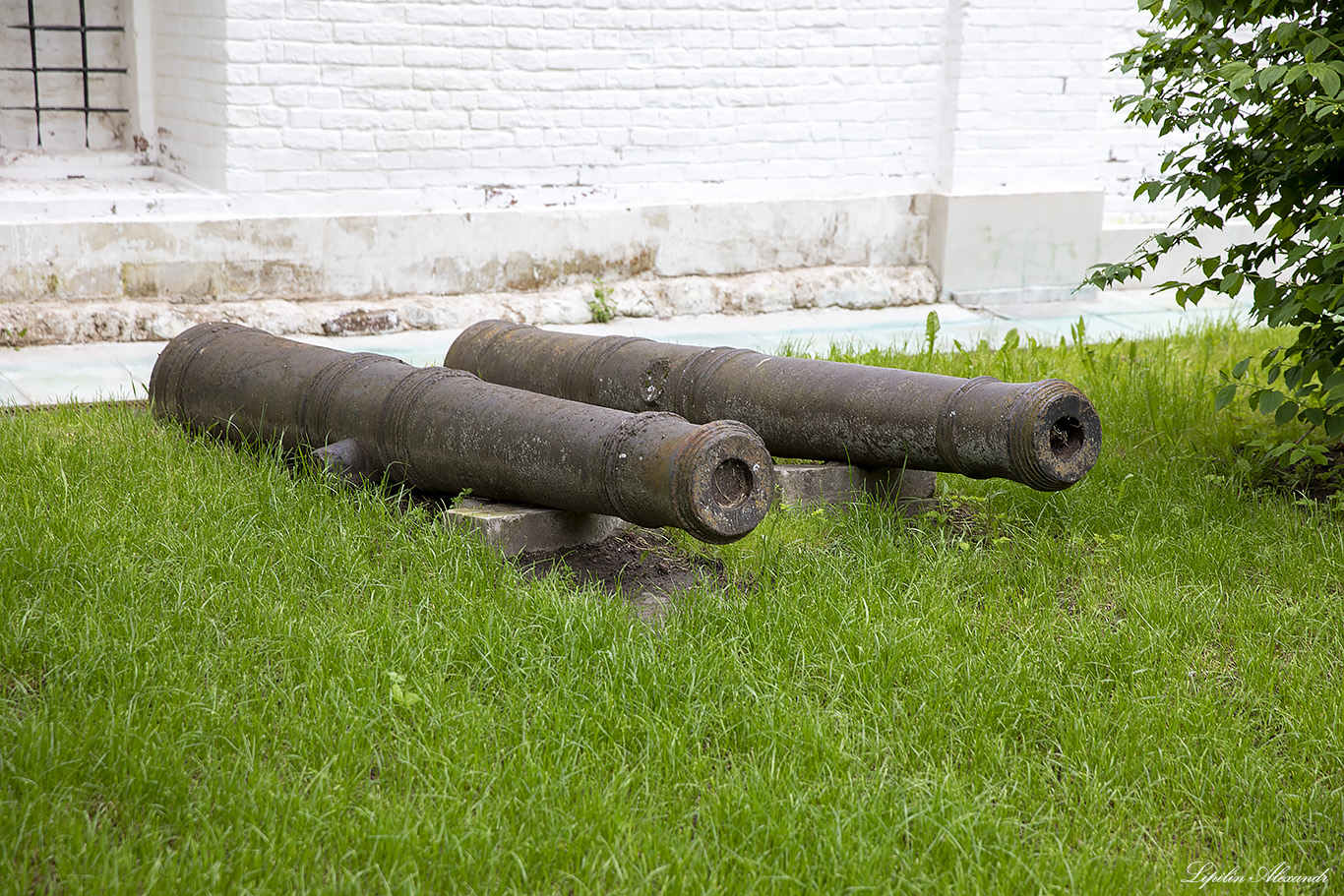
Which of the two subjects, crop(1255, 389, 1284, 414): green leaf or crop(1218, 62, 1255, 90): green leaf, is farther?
crop(1255, 389, 1284, 414): green leaf

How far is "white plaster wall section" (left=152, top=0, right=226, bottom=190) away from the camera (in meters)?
6.83

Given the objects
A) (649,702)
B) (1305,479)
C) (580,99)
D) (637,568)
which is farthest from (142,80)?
(1305,479)

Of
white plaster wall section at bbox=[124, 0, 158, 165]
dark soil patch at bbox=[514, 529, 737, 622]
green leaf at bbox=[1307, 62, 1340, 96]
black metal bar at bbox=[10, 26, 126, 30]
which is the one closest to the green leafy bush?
green leaf at bbox=[1307, 62, 1340, 96]

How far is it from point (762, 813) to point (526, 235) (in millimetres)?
5815

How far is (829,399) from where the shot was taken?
396 cm

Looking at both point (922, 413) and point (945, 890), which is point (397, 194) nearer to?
point (922, 413)

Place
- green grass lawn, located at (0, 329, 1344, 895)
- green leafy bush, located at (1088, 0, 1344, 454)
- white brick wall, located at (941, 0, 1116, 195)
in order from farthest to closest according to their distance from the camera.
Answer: white brick wall, located at (941, 0, 1116, 195)
green leafy bush, located at (1088, 0, 1344, 454)
green grass lawn, located at (0, 329, 1344, 895)

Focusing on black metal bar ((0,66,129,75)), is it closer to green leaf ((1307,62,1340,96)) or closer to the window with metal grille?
the window with metal grille

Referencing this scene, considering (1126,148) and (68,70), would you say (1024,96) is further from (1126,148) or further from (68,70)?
(68,70)

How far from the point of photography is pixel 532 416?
3.58 m

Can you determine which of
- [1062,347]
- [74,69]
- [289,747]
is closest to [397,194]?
[74,69]

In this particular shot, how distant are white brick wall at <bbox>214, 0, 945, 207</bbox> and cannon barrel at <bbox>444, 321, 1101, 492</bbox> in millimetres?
2765

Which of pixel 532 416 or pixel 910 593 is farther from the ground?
pixel 532 416

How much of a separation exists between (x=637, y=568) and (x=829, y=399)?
0.84 metres
